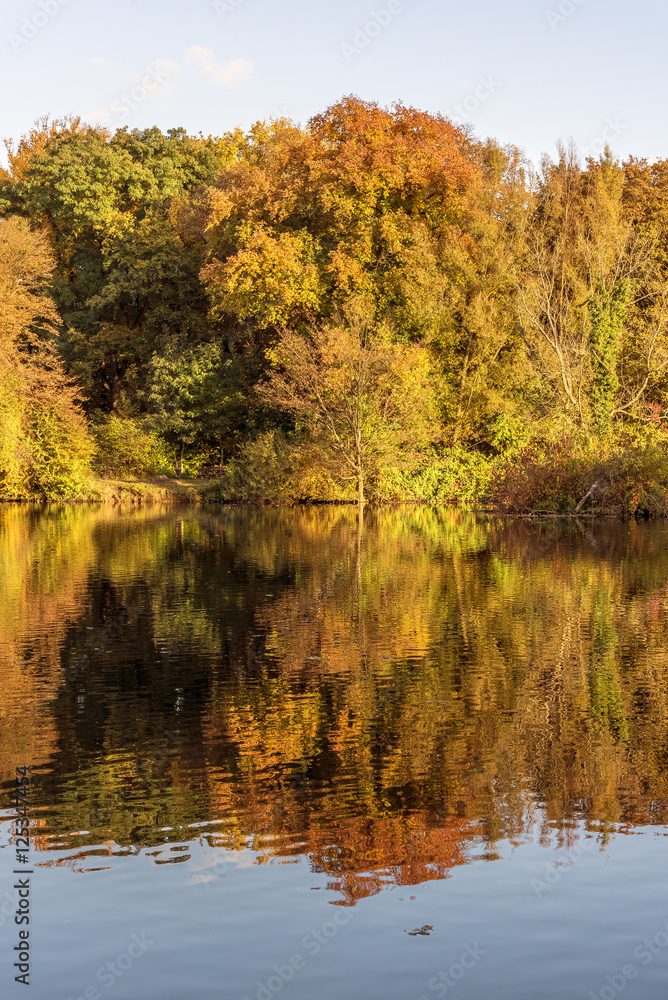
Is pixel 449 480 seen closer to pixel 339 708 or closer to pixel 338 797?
pixel 339 708

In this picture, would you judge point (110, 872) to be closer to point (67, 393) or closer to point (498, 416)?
point (498, 416)

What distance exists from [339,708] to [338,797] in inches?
99.7

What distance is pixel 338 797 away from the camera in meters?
6.95

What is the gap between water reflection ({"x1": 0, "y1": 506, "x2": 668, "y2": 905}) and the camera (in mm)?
6445

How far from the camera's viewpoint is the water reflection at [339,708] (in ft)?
21.1

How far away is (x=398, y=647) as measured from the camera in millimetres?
12180

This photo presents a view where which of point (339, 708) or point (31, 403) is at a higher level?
point (31, 403)

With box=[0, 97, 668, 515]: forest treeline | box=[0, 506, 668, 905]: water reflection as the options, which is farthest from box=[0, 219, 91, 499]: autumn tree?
box=[0, 506, 668, 905]: water reflection

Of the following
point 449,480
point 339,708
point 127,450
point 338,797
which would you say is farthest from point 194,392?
point 338,797

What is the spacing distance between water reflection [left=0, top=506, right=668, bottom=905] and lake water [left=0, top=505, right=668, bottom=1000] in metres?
0.03

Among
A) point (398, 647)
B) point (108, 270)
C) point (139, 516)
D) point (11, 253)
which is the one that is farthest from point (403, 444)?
point (398, 647)

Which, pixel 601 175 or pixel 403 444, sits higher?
pixel 601 175

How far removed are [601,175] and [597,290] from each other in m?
5.87

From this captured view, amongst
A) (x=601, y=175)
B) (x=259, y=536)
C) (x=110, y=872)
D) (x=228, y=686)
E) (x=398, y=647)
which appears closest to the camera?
(x=110, y=872)
